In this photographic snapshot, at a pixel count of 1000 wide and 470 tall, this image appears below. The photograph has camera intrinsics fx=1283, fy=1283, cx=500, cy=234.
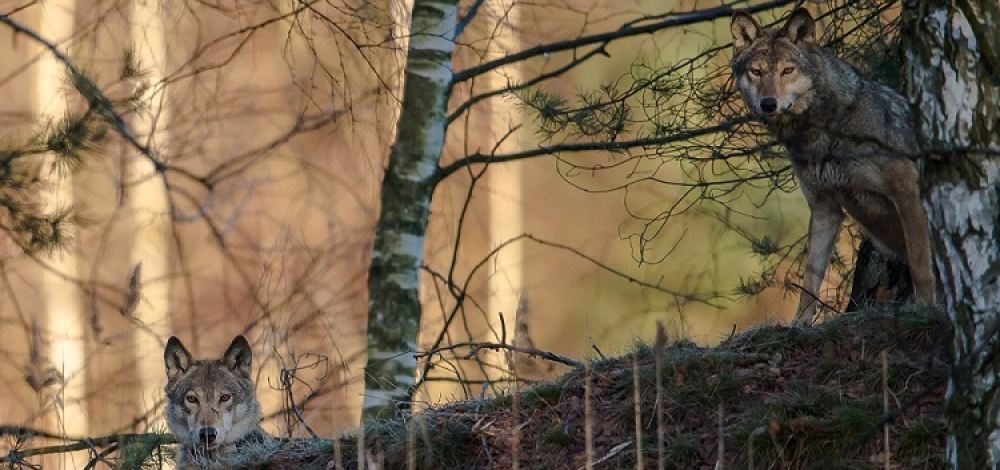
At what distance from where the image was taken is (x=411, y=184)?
8.88 metres

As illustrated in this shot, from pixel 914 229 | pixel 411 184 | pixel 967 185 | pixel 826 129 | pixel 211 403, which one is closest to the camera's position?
pixel 967 185

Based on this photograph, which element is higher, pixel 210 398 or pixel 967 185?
pixel 210 398

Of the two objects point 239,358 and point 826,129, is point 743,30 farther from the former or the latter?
point 239,358

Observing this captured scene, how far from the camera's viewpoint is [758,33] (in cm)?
688

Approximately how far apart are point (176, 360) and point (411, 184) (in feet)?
6.63

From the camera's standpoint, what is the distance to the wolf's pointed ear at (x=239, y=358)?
7973mm

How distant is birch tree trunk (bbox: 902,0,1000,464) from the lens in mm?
3816

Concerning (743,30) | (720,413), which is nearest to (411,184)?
(743,30)

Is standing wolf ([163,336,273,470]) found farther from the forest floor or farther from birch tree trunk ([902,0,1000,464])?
birch tree trunk ([902,0,1000,464])

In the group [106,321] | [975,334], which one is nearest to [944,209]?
[975,334]

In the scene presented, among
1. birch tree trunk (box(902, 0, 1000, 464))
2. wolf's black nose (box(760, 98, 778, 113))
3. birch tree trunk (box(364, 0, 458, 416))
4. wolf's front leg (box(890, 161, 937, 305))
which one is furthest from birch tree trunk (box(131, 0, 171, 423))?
birch tree trunk (box(902, 0, 1000, 464))

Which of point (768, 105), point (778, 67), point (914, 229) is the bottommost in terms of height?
point (914, 229)

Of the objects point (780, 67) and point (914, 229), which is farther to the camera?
point (780, 67)

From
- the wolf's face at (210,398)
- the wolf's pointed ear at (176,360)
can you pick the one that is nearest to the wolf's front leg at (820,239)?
the wolf's face at (210,398)
